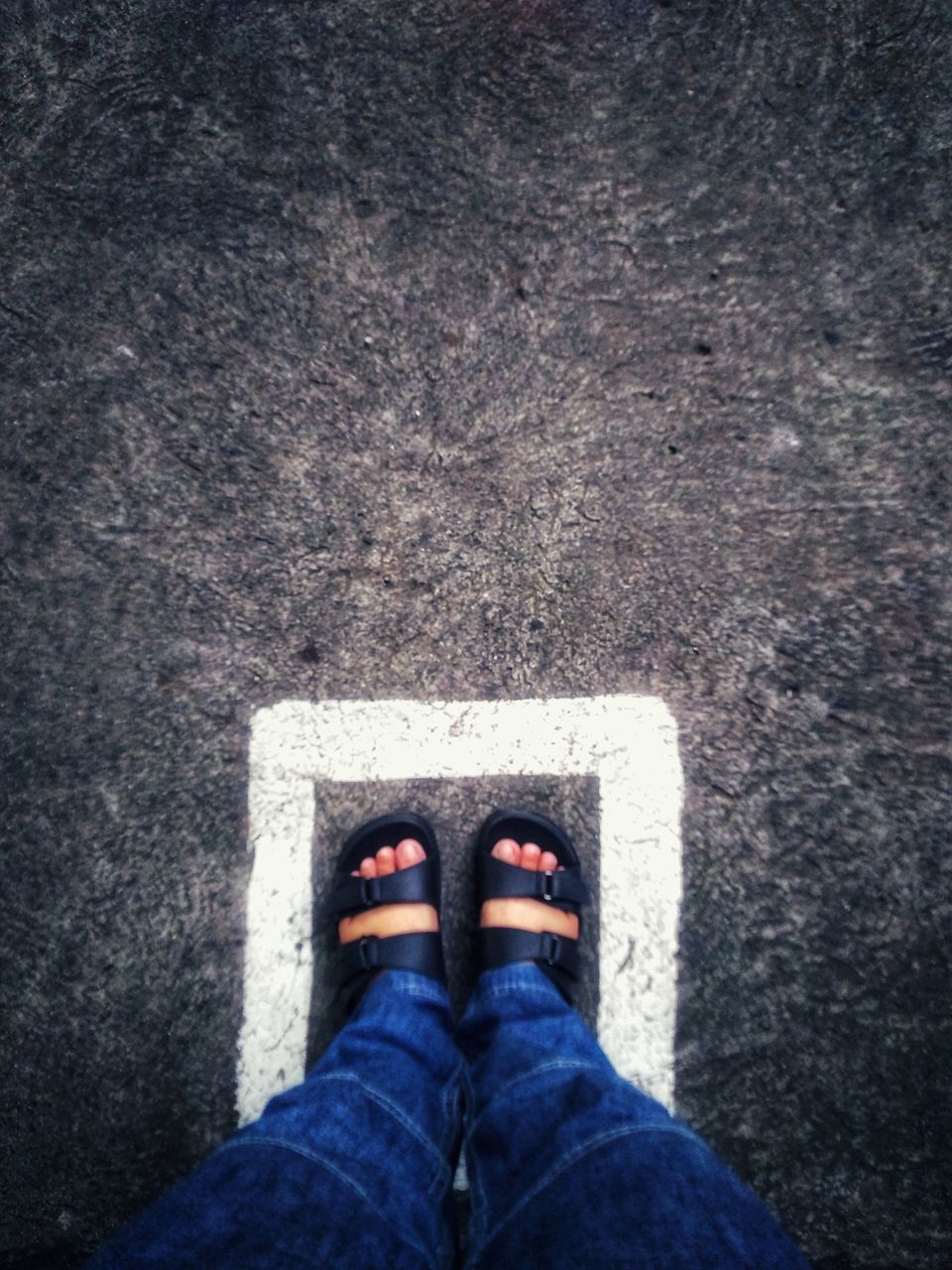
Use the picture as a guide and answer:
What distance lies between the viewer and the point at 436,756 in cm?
181

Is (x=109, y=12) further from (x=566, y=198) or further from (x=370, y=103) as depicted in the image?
(x=566, y=198)

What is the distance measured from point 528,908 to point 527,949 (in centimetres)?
9

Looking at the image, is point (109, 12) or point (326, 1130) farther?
point (109, 12)

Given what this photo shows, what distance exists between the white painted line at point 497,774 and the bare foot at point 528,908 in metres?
0.11

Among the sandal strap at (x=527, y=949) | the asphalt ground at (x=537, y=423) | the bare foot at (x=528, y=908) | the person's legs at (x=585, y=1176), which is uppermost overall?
the asphalt ground at (x=537, y=423)

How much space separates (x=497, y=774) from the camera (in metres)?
1.82

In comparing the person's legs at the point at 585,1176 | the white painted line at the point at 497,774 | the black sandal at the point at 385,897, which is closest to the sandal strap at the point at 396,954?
the black sandal at the point at 385,897

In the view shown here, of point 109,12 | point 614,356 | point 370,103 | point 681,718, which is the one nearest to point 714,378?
point 614,356

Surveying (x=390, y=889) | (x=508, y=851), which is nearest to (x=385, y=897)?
(x=390, y=889)

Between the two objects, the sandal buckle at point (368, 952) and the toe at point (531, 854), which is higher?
the toe at point (531, 854)

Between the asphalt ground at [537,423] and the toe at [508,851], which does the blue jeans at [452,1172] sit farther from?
the asphalt ground at [537,423]

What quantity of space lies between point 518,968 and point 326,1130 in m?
0.53

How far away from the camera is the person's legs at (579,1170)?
3.87 feet

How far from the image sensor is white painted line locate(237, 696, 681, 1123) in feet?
5.81
